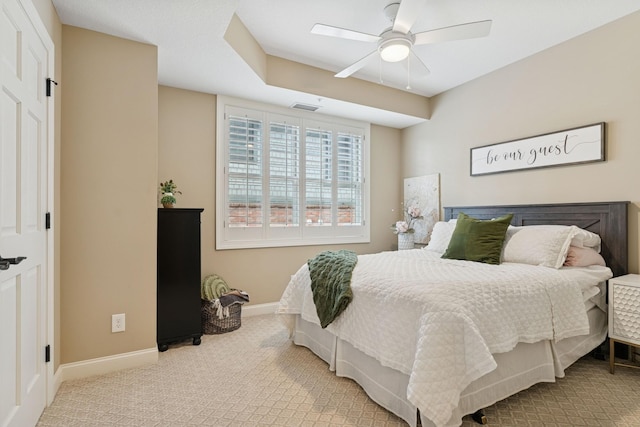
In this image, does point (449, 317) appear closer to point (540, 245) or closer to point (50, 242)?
point (540, 245)

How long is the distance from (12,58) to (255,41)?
199cm

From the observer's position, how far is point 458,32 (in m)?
2.27

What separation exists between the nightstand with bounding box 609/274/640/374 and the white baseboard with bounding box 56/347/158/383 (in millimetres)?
3390

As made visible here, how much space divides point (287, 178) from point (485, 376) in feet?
9.56

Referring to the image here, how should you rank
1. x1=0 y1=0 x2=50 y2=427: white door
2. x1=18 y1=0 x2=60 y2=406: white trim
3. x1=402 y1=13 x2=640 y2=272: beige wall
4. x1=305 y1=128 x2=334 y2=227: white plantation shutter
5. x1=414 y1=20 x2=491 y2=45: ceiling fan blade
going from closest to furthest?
1. x1=0 y1=0 x2=50 y2=427: white door
2. x1=18 y1=0 x2=60 y2=406: white trim
3. x1=414 y1=20 x2=491 y2=45: ceiling fan blade
4. x1=402 y1=13 x2=640 y2=272: beige wall
5. x1=305 y1=128 x2=334 y2=227: white plantation shutter

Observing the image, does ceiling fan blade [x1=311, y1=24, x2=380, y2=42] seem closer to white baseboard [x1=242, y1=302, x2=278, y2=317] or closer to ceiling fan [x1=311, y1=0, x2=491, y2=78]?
ceiling fan [x1=311, y1=0, x2=491, y2=78]

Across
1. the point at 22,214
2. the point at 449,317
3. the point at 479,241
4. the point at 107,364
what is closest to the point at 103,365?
the point at 107,364

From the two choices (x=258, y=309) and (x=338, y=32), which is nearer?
(x=338, y=32)

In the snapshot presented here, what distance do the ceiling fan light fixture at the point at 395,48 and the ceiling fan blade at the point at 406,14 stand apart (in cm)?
7

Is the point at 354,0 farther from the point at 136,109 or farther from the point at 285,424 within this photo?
the point at 285,424

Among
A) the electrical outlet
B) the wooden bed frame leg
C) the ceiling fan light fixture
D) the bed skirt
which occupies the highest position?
the ceiling fan light fixture

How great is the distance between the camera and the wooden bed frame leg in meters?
1.80

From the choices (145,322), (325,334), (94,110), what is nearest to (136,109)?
(94,110)

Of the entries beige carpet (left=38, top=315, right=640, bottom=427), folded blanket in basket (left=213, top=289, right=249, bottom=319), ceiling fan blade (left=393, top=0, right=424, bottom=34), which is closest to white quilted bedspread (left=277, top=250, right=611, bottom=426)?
beige carpet (left=38, top=315, right=640, bottom=427)
